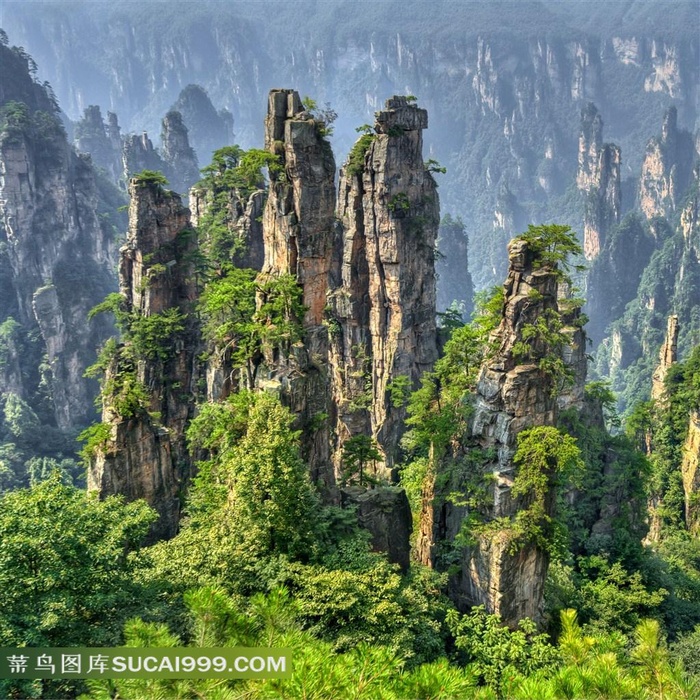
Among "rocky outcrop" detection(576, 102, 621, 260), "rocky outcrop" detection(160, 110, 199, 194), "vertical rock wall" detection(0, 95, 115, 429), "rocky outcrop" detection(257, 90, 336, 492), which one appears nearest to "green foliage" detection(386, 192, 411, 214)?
"rocky outcrop" detection(257, 90, 336, 492)

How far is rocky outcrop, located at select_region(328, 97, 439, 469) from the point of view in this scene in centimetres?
3828

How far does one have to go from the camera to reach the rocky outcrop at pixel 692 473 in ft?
132

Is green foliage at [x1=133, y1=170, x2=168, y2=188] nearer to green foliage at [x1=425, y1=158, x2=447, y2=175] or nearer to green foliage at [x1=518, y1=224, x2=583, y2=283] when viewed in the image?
green foliage at [x1=425, y1=158, x2=447, y2=175]

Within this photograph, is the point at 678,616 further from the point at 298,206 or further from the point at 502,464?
the point at 298,206

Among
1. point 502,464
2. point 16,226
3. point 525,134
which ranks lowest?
point 502,464

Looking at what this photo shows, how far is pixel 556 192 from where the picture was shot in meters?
182

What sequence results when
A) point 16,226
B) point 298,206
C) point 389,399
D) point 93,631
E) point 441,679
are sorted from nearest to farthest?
1. point 441,679
2. point 93,631
3. point 298,206
4. point 389,399
5. point 16,226

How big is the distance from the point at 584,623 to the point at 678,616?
5578 millimetres

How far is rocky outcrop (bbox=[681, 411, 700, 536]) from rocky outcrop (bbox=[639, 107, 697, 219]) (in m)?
102

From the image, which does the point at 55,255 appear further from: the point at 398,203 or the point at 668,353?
the point at 668,353

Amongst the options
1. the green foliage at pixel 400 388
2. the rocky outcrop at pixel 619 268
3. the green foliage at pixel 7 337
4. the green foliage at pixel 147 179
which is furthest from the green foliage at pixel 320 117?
the rocky outcrop at pixel 619 268

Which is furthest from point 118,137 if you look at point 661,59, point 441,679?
point 661,59

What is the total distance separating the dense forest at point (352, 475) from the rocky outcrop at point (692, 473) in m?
0.16

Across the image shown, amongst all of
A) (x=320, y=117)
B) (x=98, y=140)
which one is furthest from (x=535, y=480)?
(x=98, y=140)
